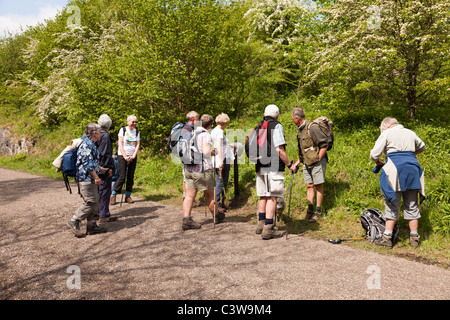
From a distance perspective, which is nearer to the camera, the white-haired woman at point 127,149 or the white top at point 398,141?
the white top at point 398,141

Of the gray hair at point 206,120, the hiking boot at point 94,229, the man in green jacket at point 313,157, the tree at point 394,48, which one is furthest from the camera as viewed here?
the tree at point 394,48

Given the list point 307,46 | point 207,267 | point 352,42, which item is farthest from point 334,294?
point 307,46

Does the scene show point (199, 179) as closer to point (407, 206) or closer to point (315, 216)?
point (315, 216)

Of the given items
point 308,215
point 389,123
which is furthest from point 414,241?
point 308,215

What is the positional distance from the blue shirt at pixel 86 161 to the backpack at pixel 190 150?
5.07 feet

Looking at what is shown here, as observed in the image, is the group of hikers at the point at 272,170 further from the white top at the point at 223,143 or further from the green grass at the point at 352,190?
the green grass at the point at 352,190

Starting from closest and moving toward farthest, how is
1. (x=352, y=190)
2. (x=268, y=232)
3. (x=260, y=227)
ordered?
(x=268, y=232), (x=260, y=227), (x=352, y=190)

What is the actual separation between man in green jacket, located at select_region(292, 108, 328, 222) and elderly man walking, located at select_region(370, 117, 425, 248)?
132 cm

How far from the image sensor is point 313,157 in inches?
249

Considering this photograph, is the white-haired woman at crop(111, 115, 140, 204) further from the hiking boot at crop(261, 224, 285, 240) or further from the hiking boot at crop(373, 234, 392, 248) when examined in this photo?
the hiking boot at crop(373, 234, 392, 248)

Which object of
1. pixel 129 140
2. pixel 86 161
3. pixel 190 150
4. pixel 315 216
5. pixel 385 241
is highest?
pixel 129 140

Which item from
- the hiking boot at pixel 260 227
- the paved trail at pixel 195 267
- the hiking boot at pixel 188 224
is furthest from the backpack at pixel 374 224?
the hiking boot at pixel 188 224

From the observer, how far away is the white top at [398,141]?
16.2 ft

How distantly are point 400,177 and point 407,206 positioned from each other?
19.5 inches
